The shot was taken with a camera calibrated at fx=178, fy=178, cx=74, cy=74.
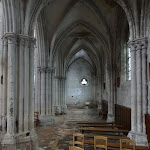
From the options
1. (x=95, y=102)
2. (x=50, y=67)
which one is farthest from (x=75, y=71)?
(x=50, y=67)

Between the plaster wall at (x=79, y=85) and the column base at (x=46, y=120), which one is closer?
the column base at (x=46, y=120)

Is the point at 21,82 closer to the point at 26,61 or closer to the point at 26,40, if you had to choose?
the point at 26,61

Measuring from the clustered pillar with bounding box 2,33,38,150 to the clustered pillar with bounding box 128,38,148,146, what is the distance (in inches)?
181

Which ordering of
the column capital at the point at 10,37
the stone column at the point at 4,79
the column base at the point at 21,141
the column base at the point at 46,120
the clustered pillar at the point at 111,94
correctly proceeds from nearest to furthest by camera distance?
the column base at the point at 21,141 < the column capital at the point at 10,37 < the stone column at the point at 4,79 < the column base at the point at 46,120 < the clustered pillar at the point at 111,94

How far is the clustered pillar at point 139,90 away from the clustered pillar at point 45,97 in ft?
24.3

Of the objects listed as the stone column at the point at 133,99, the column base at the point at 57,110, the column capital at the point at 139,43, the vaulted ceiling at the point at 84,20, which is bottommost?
the column base at the point at 57,110

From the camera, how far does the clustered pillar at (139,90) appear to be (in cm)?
791

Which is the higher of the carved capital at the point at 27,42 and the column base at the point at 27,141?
the carved capital at the point at 27,42

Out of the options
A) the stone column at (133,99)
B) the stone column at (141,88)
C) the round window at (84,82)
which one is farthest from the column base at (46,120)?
the round window at (84,82)

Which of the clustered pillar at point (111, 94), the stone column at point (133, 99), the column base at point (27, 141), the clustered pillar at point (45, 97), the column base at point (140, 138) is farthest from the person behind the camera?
the clustered pillar at point (111, 94)

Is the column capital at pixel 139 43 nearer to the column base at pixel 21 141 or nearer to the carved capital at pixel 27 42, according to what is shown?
the carved capital at pixel 27 42

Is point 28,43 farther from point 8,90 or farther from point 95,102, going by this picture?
point 95,102

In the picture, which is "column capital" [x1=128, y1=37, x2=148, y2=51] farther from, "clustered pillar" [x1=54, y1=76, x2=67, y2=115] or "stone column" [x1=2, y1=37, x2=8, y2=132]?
"clustered pillar" [x1=54, y1=76, x2=67, y2=115]

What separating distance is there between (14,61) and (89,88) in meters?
23.0
